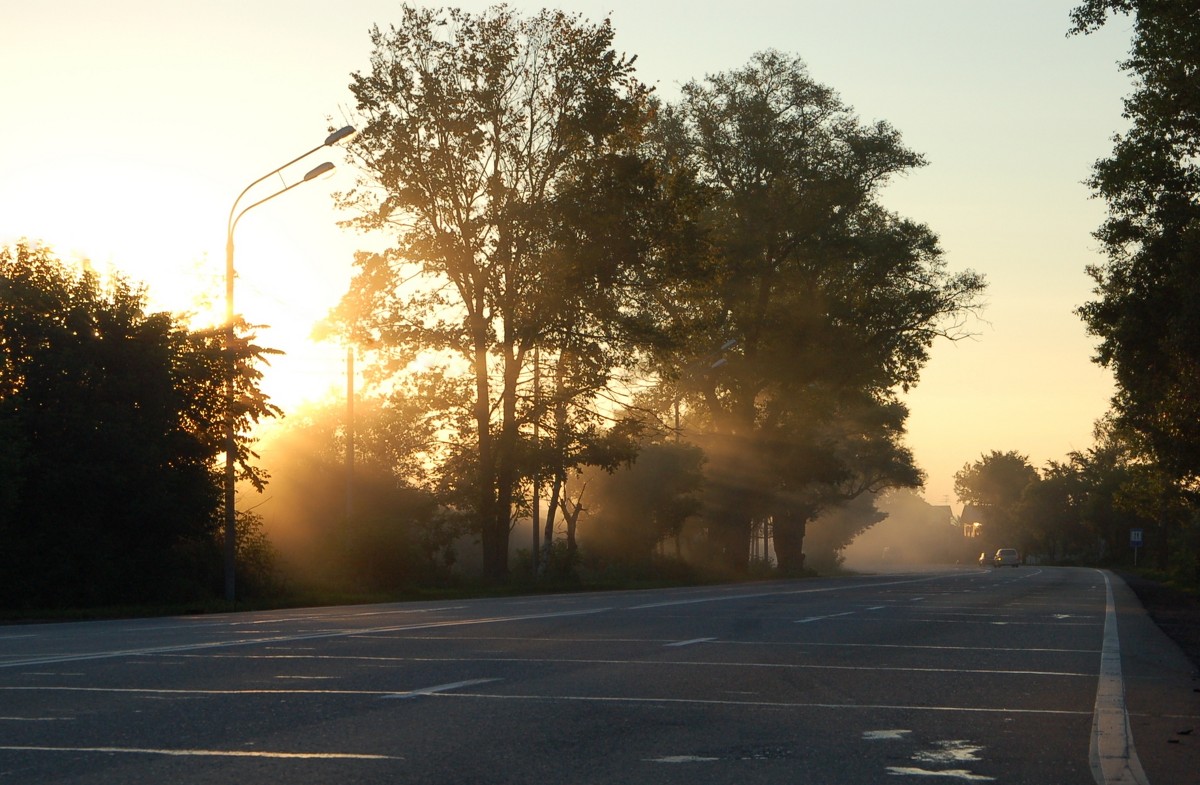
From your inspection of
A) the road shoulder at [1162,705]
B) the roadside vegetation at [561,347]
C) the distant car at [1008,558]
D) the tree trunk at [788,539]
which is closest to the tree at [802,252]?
the roadside vegetation at [561,347]

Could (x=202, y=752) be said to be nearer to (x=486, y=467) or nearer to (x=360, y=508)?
(x=486, y=467)

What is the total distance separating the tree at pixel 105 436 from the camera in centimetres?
2930

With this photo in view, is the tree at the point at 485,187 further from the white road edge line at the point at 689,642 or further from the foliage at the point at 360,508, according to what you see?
the white road edge line at the point at 689,642

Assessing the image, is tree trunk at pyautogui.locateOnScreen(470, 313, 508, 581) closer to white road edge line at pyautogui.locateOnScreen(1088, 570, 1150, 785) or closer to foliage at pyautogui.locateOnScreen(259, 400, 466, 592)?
foliage at pyautogui.locateOnScreen(259, 400, 466, 592)

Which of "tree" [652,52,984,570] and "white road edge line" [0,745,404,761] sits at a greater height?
"tree" [652,52,984,570]

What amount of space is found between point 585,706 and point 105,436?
23.2 m

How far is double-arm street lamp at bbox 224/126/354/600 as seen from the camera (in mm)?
29250

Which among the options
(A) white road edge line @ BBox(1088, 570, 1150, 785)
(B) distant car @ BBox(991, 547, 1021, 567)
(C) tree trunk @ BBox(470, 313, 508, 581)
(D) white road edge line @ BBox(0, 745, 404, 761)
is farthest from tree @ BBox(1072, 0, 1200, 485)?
(B) distant car @ BBox(991, 547, 1021, 567)

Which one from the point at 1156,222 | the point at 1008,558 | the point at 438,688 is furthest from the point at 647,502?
the point at 1008,558

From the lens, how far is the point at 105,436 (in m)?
30.0

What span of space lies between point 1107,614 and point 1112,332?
42.9 ft

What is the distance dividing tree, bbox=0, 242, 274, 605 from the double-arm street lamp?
241 millimetres

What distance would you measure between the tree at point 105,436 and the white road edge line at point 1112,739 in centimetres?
2213

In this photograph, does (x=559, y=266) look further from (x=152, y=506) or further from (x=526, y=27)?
(x=152, y=506)
